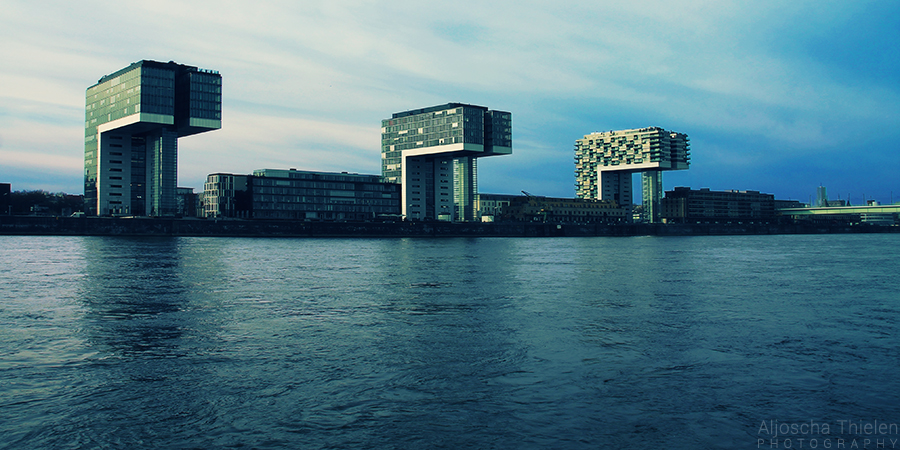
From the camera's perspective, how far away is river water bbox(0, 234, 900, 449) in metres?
8.16

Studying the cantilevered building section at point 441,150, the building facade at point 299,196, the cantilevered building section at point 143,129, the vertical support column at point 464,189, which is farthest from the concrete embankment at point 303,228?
the building facade at point 299,196

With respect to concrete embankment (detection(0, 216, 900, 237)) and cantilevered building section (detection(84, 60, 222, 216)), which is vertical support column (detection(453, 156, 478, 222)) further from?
cantilevered building section (detection(84, 60, 222, 216))

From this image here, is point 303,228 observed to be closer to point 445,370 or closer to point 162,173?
point 162,173

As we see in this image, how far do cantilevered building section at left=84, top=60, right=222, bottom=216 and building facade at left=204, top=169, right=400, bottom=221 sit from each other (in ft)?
85.5

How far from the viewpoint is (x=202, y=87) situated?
12888 cm

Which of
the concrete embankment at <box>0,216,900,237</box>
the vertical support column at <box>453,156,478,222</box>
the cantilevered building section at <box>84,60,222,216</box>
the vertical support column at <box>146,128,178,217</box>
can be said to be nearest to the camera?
the concrete embankment at <box>0,216,900,237</box>

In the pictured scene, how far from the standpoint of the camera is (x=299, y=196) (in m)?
169

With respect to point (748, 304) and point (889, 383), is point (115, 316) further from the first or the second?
point (748, 304)

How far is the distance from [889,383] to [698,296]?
13.4 metres

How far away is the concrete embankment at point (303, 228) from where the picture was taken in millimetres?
95375

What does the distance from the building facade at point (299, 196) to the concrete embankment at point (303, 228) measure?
132 feet

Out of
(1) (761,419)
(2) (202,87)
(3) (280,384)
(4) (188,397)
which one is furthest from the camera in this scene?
(2) (202,87)

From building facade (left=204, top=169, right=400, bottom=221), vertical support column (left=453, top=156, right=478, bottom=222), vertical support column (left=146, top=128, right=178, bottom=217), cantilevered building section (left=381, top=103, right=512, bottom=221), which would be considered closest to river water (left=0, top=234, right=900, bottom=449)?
vertical support column (left=146, top=128, right=178, bottom=217)

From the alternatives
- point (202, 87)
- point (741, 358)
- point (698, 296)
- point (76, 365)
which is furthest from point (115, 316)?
point (202, 87)
